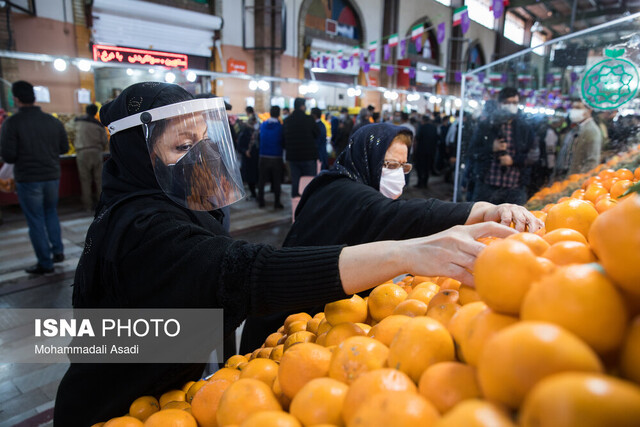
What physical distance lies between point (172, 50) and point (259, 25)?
3329mm

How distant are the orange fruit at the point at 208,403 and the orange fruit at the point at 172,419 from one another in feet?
0.07

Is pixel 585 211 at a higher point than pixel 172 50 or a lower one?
lower

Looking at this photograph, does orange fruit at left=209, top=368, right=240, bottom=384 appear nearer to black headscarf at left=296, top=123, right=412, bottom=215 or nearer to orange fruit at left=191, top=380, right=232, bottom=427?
orange fruit at left=191, top=380, right=232, bottom=427

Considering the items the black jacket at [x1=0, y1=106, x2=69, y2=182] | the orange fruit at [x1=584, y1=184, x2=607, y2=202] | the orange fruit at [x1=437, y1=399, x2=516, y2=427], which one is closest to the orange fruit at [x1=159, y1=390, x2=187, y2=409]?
the orange fruit at [x1=437, y1=399, x2=516, y2=427]

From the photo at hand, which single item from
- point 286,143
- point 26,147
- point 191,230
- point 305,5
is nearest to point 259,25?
point 305,5

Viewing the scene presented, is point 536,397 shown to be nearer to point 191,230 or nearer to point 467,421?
point 467,421

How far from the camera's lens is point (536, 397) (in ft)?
1.72

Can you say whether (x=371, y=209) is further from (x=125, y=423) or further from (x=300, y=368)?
(x=125, y=423)

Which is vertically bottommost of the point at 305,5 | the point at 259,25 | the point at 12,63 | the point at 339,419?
the point at 339,419

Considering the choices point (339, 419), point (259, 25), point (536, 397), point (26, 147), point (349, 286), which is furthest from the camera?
point (259, 25)

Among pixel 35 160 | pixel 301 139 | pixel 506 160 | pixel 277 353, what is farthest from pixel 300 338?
pixel 301 139

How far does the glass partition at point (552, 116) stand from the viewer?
140 inches

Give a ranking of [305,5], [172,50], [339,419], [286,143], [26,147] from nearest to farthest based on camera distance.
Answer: [339,419]
[26,147]
[286,143]
[172,50]
[305,5]

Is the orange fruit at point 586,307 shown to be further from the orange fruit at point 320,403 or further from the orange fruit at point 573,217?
the orange fruit at point 573,217
